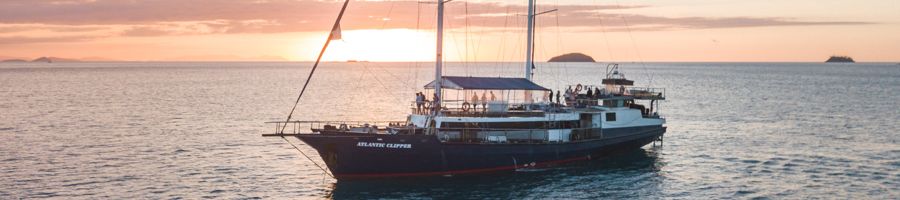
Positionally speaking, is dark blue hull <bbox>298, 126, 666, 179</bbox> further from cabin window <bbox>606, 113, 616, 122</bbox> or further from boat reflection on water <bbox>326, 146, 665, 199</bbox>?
cabin window <bbox>606, 113, 616, 122</bbox>

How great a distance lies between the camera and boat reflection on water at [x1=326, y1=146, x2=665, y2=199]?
4200 centimetres

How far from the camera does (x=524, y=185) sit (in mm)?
44438

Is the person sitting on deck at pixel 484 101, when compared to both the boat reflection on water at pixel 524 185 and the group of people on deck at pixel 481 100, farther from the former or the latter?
the boat reflection on water at pixel 524 185

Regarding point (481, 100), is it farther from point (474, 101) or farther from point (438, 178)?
point (438, 178)

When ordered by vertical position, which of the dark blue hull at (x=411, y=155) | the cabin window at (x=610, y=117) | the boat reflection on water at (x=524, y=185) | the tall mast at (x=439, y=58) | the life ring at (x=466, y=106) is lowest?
the boat reflection on water at (x=524, y=185)

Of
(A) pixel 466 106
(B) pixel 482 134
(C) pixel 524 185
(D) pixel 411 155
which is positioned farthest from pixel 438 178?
(A) pixel 466 106

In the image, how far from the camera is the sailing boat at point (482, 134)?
4391 centimetres

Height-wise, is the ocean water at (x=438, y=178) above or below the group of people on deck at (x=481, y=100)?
below

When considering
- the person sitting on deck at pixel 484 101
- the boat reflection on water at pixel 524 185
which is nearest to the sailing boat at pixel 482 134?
the person sitting on deck at pixel 484 101

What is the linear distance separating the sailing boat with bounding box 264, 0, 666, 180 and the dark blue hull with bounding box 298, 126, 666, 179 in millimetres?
51

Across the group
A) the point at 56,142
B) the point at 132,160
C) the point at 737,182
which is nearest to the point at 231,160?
the point at 132,160

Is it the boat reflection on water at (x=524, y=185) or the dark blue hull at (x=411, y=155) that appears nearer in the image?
the boat reflection on water at (x=524, y=185)

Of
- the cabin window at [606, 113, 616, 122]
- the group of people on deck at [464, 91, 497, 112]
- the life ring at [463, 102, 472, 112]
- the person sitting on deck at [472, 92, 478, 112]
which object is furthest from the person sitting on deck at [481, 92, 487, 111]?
the cabin window at [606, 113, 616, 122]

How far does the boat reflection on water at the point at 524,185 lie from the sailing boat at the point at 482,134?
0.75 m
